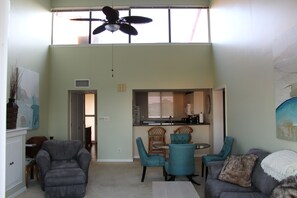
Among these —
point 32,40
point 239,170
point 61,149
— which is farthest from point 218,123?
point 32,40

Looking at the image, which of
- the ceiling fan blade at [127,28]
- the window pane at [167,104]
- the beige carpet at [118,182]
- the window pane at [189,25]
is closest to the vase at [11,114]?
the beige carpet at [118,182]

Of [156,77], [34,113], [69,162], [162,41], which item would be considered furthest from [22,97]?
[162,41]

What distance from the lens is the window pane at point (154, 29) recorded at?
7242 mm

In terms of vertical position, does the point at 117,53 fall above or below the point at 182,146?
above

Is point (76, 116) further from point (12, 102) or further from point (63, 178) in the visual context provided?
point (63, 178)

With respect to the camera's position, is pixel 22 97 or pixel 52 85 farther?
pixel 52 85

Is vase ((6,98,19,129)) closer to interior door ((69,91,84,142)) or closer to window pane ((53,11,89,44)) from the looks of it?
interior door ((69,91,84,142))

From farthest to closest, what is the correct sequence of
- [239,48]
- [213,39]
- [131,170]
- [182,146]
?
[213,39], [131,170], [239,48], [182,146]

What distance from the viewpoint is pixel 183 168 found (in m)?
4.48

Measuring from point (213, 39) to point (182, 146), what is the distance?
3.72 m

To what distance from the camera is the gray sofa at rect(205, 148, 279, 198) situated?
289 cm

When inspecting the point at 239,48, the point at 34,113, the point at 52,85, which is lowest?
the point at 34,113

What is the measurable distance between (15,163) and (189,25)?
575 centimetres

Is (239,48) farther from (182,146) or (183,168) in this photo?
(183,168)
